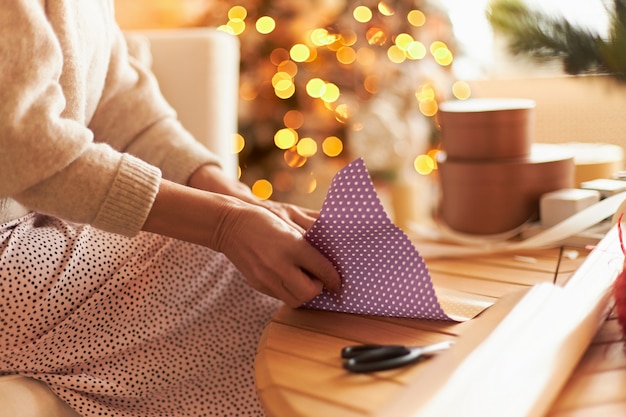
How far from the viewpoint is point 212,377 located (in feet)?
2.60

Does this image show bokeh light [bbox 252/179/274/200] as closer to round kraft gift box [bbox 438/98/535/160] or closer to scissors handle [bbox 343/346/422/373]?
round kraft gift box [bbox 438/98/535/160]

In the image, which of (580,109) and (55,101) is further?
(580,109)

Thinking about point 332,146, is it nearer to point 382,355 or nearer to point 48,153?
point 48,153

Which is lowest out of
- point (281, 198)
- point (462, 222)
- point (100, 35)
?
point (281, 198)

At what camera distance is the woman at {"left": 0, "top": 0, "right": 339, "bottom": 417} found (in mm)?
686

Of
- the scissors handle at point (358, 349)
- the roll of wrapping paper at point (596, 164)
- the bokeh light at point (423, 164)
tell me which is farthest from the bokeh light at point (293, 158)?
the scissors handle at point (358, 349)

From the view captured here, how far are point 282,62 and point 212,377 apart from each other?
1750mm

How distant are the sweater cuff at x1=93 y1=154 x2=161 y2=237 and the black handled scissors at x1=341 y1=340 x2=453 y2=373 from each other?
0.88 feet

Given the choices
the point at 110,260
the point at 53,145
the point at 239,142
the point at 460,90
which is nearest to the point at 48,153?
the point at 53,145

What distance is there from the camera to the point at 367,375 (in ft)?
1.76

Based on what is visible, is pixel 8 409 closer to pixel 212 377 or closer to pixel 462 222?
pixel 212 377

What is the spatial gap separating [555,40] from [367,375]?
505mm

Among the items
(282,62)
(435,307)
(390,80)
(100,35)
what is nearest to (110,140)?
(100,35)

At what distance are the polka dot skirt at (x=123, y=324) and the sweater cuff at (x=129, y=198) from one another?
9 cm
